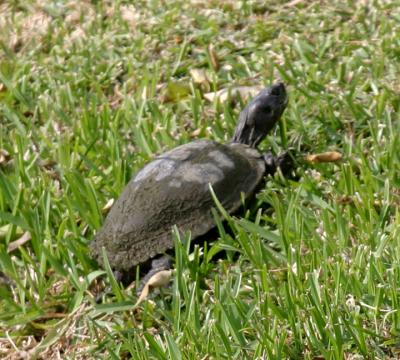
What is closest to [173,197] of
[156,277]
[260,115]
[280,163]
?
[156,277]

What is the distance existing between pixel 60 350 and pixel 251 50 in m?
2.46

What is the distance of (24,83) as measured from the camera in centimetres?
533

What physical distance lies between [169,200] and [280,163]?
2.02 feet

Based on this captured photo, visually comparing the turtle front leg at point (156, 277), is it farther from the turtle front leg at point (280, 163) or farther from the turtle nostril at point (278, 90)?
the turtle nostril at point (278, 90)

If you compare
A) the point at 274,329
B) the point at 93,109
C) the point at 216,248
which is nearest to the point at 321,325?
the point at 274,329

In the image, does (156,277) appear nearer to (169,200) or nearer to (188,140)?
(169,200)

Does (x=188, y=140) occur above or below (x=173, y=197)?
below

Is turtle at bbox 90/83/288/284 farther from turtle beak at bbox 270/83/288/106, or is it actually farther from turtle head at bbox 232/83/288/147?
turtle beak at bbox 270/83/288/106

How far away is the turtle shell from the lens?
3660mm

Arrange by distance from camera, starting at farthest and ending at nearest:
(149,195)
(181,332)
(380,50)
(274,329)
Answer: (380,50) < (149,195) < (181,332) < (274,329)

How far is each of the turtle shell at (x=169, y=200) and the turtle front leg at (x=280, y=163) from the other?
0.08 m

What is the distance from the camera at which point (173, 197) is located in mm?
3750

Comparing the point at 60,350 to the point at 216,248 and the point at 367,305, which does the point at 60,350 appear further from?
the point at 367,305

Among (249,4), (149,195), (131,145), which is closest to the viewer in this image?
(149,195)
